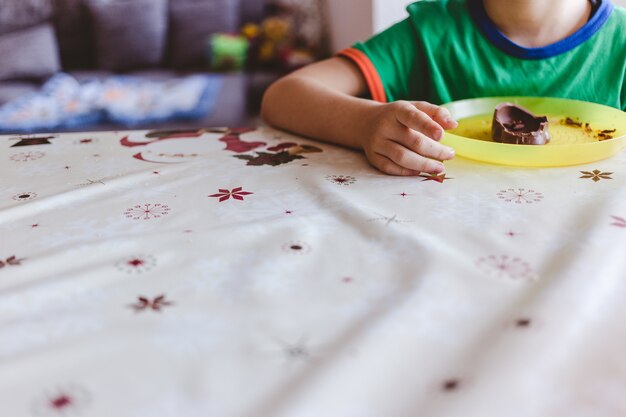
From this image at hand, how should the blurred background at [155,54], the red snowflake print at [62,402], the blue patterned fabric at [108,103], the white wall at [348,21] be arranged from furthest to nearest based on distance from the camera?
the blurred background at [155,54] → the blue patterned fabric at [108,103] → the white wall at [348,21] → the red snowflake print at [62,402]

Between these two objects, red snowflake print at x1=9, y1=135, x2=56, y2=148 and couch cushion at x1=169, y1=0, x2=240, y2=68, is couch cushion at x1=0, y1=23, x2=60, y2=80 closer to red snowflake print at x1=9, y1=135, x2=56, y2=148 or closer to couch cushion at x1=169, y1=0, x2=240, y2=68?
couch cushion at x1=169, y1=0, x2=240, y2=68

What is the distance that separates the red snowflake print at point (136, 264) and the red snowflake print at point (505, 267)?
26cm

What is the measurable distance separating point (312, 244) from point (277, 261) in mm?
41

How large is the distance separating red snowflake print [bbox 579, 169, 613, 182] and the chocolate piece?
0.08 m

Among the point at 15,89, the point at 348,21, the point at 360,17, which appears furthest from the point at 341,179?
the point at 15,89

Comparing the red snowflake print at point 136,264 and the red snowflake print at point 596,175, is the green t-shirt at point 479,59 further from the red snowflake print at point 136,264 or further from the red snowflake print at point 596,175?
the red snowflake print at point 136,264

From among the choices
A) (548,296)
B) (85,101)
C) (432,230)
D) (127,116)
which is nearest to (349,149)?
(432,230)

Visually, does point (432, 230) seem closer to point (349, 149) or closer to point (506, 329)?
point (506, 329)

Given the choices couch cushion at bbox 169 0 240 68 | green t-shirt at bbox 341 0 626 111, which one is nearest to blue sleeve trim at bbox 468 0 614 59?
green t-shirt at bbox 341 0 626 111

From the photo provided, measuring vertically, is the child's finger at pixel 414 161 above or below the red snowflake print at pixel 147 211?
above

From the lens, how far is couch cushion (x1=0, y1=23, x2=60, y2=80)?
9.25 feet

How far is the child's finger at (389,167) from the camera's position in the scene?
65 cm

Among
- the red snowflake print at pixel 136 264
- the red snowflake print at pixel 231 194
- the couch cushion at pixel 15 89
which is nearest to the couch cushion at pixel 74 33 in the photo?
the couch cushion at pixel 15 89

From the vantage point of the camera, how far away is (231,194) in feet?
2.01
